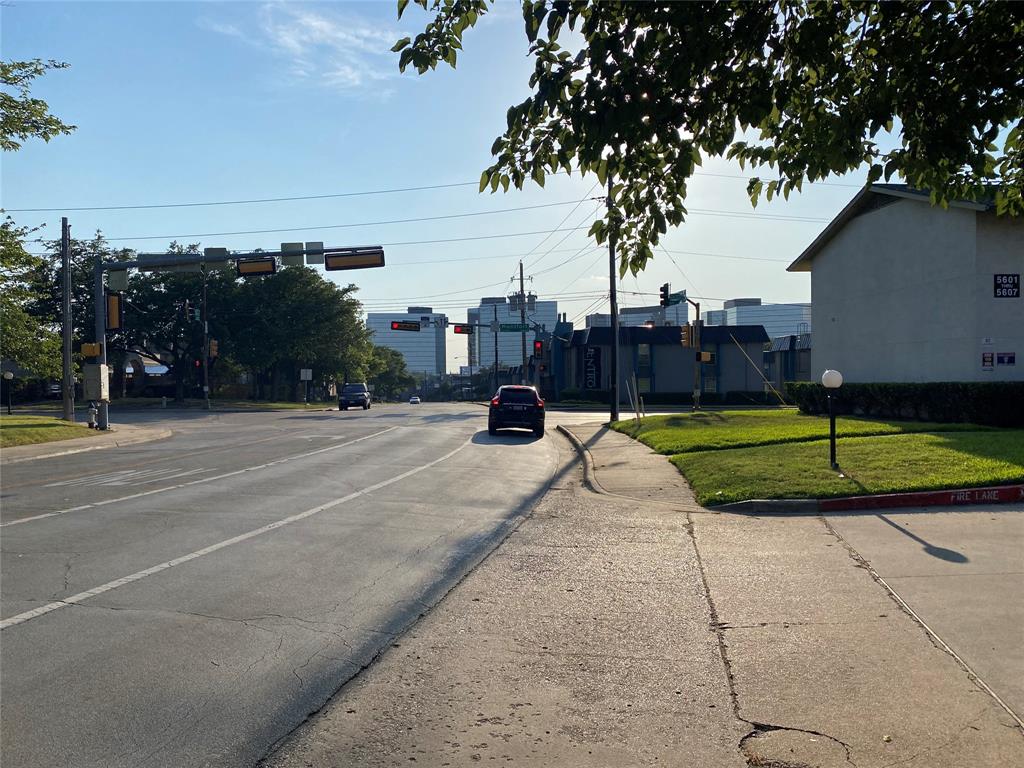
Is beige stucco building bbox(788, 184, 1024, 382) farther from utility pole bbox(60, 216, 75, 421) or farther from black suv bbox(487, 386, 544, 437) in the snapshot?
utility pole bbox(60, 216, 75, 421)

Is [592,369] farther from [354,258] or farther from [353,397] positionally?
[354,258]

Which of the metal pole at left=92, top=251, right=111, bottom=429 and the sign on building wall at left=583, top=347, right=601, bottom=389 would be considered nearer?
the metal pole at left=92, top=251, right=111, bottom=429

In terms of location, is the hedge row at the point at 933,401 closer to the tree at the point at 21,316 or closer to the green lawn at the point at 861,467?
the green lawn at the point at 861,467

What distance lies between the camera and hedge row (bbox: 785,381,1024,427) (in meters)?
20.9

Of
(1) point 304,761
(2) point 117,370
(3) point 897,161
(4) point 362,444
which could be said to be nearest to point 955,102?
(3) point 897,161

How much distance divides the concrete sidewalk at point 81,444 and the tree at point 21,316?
11.0 ft

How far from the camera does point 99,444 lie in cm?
2664

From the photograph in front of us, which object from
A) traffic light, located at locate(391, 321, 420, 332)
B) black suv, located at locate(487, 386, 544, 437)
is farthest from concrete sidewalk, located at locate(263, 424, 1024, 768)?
traffic light, located at locate(391, 321, 420, 332)

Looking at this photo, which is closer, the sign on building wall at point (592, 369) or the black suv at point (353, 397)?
the black suv at point (353, 397)

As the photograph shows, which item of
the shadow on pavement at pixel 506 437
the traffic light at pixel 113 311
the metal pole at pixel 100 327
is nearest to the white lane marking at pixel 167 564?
the shadow on pavement at pixel 506 437

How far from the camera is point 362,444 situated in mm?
25156

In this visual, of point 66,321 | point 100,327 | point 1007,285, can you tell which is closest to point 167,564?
point 1007,285

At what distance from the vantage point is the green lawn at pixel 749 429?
19797 mm

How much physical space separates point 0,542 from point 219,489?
4.93 metres
